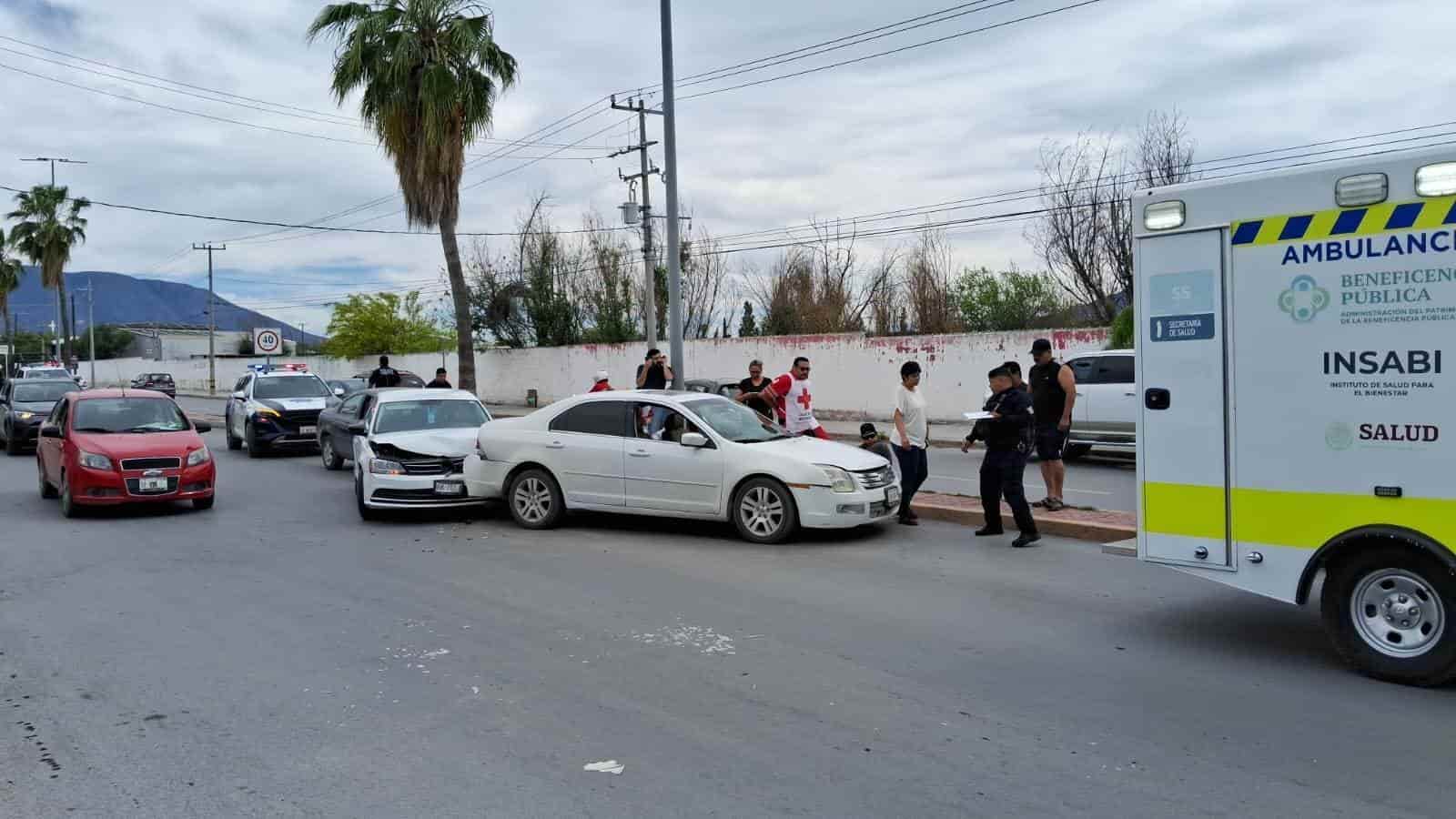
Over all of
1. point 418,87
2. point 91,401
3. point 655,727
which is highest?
point 418,87

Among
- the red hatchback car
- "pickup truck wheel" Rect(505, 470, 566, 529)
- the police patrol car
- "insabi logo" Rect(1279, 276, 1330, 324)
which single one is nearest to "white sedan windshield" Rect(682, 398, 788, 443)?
"pickup truck wheel" Rect(505, 470, 566, 529)

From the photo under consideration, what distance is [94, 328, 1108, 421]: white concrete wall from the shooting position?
26281mm

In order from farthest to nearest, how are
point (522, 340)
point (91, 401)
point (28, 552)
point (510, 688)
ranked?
1. point (522, 340)
2. point (91, 401)
3. point (28, 552)
4. point (510, 688)

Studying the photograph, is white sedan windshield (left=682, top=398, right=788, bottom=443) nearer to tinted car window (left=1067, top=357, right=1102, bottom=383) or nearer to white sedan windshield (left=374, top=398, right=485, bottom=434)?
white sedan windshield (left=374, top=398, right=485, bottom=434)

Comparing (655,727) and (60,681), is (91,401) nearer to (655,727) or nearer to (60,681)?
(60,681)

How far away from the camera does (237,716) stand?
551cm

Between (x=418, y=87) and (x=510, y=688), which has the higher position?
(x=418, y=87)

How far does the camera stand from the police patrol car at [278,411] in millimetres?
20359

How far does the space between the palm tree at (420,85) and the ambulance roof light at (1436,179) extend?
22477mm

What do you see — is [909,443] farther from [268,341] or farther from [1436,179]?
[268,341]

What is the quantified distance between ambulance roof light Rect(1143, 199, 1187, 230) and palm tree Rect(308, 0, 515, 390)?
69.2ft

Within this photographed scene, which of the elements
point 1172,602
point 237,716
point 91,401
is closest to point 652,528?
point 1172,602

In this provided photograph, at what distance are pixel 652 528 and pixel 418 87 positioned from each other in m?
17.5

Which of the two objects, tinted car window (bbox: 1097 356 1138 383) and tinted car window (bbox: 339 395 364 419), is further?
tinted car window (bbox: 339 395 364 419)
